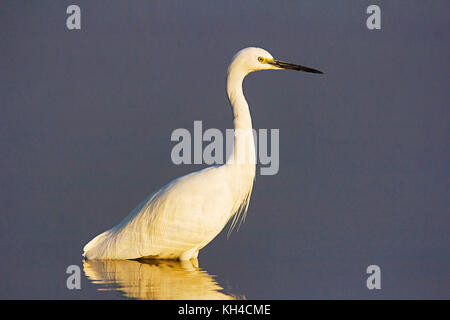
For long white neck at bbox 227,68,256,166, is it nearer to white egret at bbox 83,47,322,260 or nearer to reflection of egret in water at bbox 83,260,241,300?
white egret at bbox 83,47,322,260

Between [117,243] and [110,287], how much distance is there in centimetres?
130

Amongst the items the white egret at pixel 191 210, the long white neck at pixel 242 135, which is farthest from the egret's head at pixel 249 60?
the long white neck at pixel 242 135

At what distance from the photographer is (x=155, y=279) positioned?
770 cm

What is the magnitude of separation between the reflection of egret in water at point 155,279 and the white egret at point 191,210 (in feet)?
0.51

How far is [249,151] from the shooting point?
8.60 metres

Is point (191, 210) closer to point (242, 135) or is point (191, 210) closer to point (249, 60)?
point (242, 135)

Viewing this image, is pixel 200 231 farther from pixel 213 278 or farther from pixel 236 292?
pixel 236 292

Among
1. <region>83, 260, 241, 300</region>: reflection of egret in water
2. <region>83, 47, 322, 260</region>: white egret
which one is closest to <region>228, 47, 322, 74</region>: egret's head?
<region>83, 47, 322, 260</region>: white egret

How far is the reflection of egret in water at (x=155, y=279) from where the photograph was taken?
23.3ft

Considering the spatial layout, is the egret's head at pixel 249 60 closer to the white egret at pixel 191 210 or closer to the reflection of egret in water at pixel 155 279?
the white egret at pixel 191 210

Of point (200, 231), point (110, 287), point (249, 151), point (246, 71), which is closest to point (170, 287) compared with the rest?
point (110, 287)

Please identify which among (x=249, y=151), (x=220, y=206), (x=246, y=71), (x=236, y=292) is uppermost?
(x=246, y=71)

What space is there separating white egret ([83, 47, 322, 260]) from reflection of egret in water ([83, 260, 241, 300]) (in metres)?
0.16

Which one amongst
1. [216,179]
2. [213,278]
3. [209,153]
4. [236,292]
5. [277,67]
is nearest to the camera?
[236,292]
